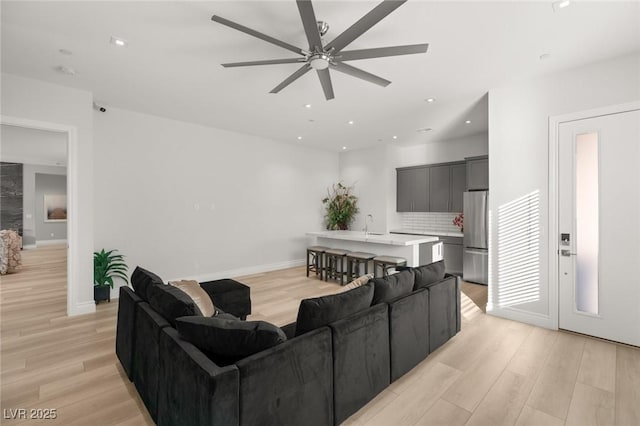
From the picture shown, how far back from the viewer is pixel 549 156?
3.43 metres

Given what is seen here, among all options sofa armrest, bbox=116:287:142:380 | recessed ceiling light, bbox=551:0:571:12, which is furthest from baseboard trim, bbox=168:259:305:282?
recessed ceiling light, bbox=551:0:571:12

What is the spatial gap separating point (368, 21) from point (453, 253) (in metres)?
5.55

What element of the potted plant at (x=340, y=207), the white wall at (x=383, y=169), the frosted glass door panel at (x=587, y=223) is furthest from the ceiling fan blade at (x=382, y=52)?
the potted plant at (x=340, y=207)

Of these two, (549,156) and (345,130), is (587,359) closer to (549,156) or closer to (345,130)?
(549,156)

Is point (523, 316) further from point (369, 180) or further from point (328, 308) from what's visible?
point (369, 180)

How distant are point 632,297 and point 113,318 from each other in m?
5.96

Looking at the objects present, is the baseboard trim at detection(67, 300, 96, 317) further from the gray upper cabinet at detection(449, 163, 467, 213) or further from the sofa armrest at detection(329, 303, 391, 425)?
the gray upper cabinet at detection(449, 163, 467, 213)

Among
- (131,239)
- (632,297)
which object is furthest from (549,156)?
(131,239)

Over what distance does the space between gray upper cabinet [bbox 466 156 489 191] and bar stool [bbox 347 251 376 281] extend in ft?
8.12

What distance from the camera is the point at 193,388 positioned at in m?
1.38

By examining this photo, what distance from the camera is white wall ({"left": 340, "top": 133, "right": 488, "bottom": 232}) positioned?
6.82m

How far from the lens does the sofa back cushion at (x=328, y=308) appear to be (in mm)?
1847

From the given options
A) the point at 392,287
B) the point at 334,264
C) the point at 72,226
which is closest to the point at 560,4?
the point at 392,287

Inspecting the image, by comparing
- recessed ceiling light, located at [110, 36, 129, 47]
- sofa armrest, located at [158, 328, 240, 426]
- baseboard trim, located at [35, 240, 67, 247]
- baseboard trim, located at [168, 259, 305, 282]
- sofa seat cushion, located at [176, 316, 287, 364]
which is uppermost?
recessed ceiling light, located at [110, 36, 129, 47]
